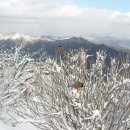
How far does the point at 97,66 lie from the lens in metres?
7.28

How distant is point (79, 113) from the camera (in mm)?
6734

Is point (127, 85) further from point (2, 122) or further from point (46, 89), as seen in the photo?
point (2, 122)

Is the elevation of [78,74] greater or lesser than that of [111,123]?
greater

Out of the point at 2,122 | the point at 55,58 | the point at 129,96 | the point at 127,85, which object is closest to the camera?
the point at 127,85

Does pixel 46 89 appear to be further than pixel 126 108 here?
Yes

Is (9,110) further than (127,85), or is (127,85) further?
(9,110)

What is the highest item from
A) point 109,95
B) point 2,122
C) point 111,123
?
point 109,95

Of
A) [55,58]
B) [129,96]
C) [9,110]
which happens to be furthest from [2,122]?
[129,96]

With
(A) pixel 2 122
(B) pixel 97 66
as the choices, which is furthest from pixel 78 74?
(A) pixel 2 122

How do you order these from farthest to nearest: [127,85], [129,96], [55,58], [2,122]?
[2,122] → [55,58] → [129,96] → [127,85]

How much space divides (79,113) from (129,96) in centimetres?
94

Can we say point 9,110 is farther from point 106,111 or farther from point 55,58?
point 106,111

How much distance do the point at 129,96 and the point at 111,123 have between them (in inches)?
24.0

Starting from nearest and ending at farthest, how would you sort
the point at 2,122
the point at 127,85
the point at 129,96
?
the point at 127,85 < the point at 129,96 < the point at 2,122
